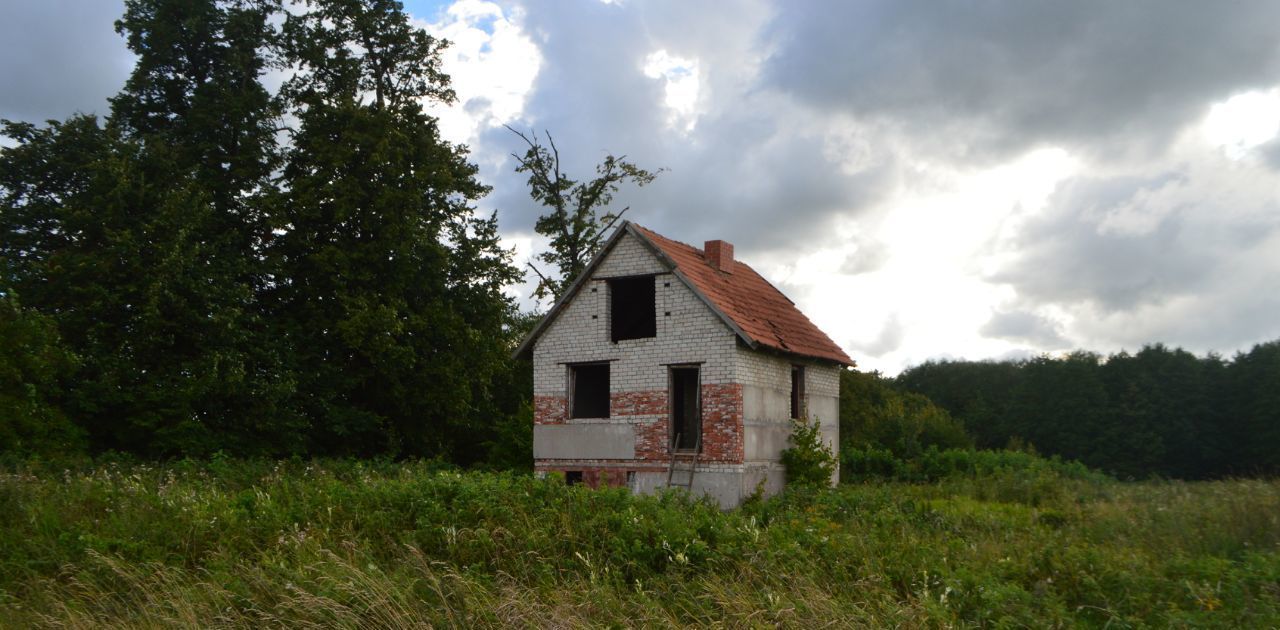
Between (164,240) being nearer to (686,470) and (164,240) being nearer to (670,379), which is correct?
(670,379)

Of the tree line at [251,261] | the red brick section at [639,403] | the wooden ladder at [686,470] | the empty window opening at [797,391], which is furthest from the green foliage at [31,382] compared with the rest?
the empty window opening at [797,391]

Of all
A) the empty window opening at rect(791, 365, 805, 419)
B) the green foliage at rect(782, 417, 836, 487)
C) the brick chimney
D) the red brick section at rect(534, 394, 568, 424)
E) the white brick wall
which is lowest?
the green foliage at rect(782, 417, 836, 487)

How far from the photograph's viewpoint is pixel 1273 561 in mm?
9086

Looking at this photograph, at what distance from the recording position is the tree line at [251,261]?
23.7 m

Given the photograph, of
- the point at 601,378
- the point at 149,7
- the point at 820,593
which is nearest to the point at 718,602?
the point at 820,593

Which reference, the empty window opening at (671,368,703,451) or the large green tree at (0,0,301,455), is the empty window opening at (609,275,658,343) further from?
the large green tree at (0,0,301,455)

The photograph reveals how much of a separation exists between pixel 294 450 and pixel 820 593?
20.7m

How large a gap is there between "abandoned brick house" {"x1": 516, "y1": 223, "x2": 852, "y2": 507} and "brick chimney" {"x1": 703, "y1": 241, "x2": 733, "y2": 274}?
0.10m

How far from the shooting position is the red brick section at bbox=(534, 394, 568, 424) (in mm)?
21969

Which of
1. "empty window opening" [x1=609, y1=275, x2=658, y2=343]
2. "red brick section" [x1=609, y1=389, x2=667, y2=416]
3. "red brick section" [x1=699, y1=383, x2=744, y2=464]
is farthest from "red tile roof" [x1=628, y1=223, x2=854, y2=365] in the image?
"red brick section" [x1=609, y1=389, x2=667, y2=416]

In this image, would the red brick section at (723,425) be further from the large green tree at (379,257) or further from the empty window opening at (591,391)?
the large green tree at (379,257)

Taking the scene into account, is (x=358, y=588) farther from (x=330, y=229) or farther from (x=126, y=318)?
(x=330, y=229)

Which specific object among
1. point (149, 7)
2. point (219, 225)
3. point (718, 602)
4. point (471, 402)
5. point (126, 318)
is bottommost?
point (718, 602)

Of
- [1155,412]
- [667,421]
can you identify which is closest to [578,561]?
[667,421]
